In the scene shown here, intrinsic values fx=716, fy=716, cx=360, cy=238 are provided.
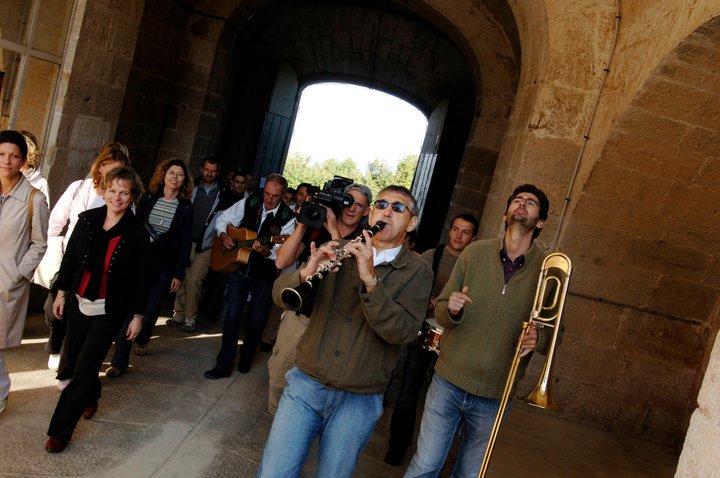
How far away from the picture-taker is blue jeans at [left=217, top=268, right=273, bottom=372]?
5371mm

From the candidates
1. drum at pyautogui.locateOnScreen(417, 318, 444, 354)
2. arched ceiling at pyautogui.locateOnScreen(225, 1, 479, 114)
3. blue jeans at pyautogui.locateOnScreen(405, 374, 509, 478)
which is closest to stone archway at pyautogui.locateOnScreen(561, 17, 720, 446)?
drum at pyautogui.locateOnScreen(417, 318, 444, 354)

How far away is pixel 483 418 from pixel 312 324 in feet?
3.08

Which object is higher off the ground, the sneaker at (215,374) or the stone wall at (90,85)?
the stone wall at (90,85)

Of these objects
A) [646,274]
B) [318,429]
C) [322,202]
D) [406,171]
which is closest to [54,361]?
[322,202]

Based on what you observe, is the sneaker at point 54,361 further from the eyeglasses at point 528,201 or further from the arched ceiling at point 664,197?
the arched ceiling at point 664,197

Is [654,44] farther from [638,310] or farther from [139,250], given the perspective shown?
[139,250]

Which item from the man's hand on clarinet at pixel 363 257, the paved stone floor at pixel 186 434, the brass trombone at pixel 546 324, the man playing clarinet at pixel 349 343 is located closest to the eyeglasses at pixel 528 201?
the brass trombone at pixel 546 324

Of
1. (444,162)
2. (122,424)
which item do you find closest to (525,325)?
(122,424)

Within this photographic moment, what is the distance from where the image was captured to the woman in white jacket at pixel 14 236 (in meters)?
3.82

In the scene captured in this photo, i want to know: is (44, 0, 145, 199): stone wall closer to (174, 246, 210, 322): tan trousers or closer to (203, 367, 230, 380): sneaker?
(174, 246, 210, 322): tan trousers

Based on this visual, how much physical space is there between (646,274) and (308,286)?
386 cm

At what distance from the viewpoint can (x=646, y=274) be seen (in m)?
5.62

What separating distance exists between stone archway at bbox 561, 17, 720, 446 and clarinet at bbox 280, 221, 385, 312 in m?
3.16

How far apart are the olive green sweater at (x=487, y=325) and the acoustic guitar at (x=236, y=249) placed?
2.29 metres
